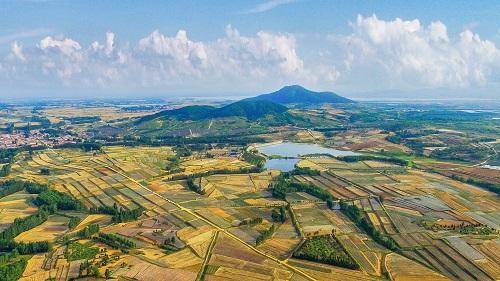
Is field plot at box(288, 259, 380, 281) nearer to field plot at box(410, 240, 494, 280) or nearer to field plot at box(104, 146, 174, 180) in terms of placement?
field plot at box(410, 240, 494, 280)

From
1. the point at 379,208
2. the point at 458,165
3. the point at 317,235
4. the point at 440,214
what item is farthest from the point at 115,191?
the point at 458,165

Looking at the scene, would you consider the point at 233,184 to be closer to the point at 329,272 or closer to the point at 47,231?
the point at 47,231

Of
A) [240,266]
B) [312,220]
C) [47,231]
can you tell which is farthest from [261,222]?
[47,231]

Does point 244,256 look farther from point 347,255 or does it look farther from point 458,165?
point 458,165

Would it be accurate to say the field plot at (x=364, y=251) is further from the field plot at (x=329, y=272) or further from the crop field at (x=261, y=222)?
the field plot at (x=329, y=272)

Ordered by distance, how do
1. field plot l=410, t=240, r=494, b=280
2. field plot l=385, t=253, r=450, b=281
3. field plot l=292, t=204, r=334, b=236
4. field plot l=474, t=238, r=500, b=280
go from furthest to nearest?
field plot l=292, t=204, r=334, b=236
field plot l=474, t=238, r=500, b=280
field plot l=410, t=240, r=494, b=280
field plot l=385, t=253, r=450, b=281

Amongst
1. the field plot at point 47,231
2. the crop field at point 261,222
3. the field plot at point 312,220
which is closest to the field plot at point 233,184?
the crop field at point 261,222

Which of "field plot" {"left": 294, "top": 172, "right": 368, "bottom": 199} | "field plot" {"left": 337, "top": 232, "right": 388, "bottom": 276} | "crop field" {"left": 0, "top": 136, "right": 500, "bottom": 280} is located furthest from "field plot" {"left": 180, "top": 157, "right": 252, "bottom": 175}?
"field plot" {"left": 337, "top": 232, "right": 388, "bottom": 276}
